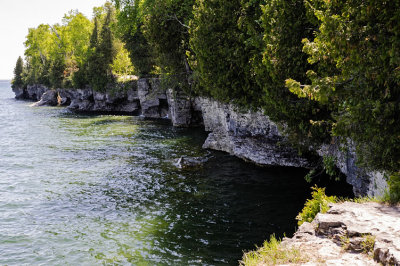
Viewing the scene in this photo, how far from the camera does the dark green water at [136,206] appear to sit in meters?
13.4

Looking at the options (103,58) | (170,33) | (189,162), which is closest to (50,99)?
(103,58)

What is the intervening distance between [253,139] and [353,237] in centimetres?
1742

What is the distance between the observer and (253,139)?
83.0 ft

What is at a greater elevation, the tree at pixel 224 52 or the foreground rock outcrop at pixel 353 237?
the tree at pixel 224 52

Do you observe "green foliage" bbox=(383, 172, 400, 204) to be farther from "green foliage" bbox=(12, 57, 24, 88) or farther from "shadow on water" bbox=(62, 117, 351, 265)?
"green foliage" bbox=(12, 57, 24, 88)

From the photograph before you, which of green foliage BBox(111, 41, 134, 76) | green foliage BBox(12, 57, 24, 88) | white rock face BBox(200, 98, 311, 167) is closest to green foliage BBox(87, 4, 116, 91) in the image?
green foliage BBox(111, 41, 134, 76)

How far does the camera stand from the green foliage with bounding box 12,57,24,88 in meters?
127

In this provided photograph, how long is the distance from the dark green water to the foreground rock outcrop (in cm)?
442

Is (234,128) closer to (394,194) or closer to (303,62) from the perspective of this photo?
(303,62)

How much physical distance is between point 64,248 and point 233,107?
16285 mm

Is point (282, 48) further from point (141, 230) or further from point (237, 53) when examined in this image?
point (141, 230)

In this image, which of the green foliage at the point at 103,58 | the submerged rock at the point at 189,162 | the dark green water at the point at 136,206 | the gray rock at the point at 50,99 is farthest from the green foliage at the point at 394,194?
the gray rock at the point at 50,99

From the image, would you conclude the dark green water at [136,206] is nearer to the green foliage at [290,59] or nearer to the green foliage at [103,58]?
the green foliage at [290,59]

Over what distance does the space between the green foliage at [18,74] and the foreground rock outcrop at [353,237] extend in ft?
443
